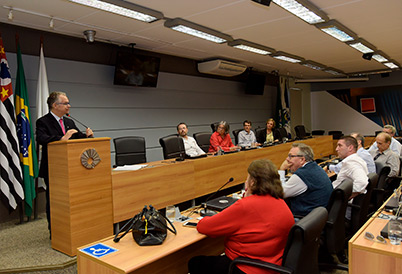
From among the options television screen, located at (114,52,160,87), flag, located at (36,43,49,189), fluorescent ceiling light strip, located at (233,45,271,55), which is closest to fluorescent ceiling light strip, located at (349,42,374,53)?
fluorescent ceiling light strip, located at (233,45,271,55)

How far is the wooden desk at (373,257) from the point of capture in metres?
1.79

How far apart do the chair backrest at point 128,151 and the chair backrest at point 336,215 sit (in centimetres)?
288

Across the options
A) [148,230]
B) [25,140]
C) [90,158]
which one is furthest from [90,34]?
[148,230]

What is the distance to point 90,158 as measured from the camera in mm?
3031

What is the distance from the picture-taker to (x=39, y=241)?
3406 mm

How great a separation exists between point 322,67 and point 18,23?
721 centimetres

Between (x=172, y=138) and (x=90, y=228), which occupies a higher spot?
(x=172, y=138)

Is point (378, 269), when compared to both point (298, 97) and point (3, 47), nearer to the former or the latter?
point (3, 47)

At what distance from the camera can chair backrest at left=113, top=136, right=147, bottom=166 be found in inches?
177

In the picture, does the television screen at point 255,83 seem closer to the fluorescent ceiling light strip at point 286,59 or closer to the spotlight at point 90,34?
the fluorescent ceiling light strip at point 286,59

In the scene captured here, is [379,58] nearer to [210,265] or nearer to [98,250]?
[210,265]

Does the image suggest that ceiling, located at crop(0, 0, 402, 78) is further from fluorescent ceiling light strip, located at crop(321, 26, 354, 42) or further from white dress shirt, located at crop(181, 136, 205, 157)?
white dress shirt, located at crop(181, 136, 205, 157)

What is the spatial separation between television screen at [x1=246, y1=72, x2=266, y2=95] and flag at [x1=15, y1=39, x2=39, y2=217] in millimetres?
5970

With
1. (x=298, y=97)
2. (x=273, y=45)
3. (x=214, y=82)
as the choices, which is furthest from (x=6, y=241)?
(x=298, y=97)
